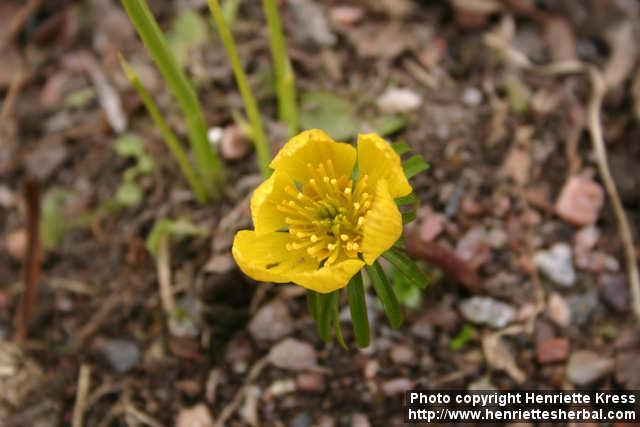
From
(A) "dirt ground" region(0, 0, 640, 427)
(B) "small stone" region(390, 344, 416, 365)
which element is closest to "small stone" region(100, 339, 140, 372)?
(A) "dirt ground" region(0, 0, 640, 427)

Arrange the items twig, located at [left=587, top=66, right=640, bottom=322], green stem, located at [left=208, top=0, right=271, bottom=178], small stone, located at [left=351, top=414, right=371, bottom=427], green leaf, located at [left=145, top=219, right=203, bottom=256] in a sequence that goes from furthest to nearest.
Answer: green leaf, located at [left=145, top=219, right=203, bottom=256] → twig, located at [left=587, top=66, right=640, bottom=322] → small stone, located at [left=351, top=414, right=371, bottom=427] → green stem, located at [left=208, top=0, right=271, bottom=178]

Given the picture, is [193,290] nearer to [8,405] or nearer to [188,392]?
[188,392]

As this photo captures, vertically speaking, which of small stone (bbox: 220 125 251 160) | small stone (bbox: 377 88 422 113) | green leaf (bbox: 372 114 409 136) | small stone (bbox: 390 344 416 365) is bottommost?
small stone (bbox: 390 344 416 365)

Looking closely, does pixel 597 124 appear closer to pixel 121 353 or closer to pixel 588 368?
pixel 588 368

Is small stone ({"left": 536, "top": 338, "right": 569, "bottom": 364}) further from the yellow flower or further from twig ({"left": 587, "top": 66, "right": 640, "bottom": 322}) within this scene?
the yellow flower

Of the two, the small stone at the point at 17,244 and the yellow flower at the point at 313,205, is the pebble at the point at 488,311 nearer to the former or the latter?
the yellow flower at the point at 313,205

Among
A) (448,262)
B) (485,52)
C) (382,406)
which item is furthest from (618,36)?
(382,406)
